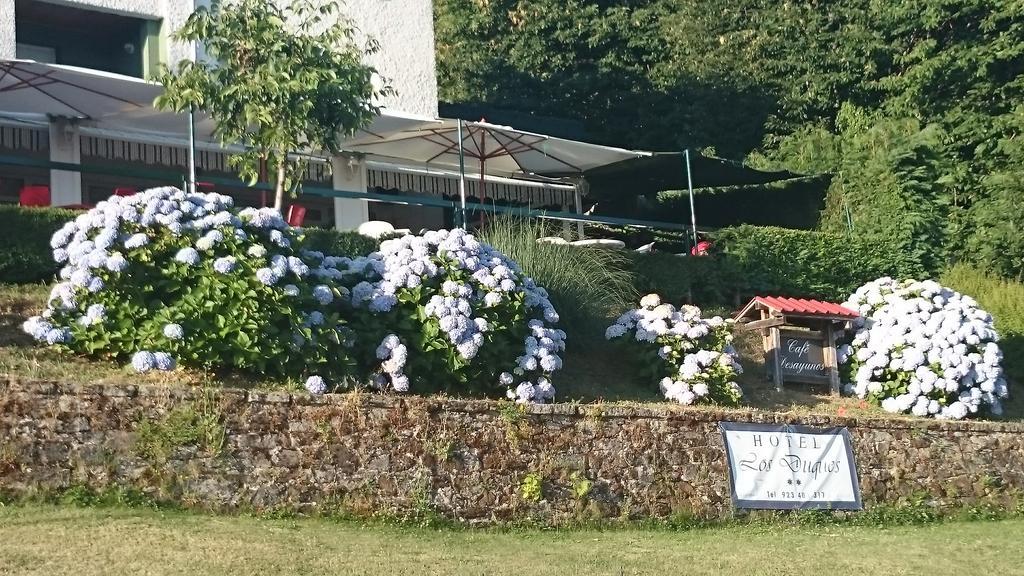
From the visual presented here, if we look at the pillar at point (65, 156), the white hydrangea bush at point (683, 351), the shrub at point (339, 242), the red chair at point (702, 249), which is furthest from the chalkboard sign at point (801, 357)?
the pillar at point (65, 156)

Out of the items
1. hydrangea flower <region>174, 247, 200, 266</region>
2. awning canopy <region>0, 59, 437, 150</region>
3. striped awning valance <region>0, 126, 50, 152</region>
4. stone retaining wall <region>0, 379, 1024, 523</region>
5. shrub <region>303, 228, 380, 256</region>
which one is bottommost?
stone retaining wall <region>0, 379, 1024, 523</region>

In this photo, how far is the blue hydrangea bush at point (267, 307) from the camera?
11.3 metres

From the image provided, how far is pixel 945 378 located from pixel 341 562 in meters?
8.55

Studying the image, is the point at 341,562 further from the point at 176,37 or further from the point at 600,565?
the point at 176,37

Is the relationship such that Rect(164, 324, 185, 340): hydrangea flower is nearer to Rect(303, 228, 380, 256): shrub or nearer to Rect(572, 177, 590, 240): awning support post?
Rect(303, 228, 380, 256): shrub

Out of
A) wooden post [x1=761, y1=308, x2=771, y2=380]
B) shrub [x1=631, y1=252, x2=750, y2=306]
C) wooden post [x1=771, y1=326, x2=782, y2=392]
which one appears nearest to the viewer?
wooden post [x1=771, y1=326, x2=782, y2=392]

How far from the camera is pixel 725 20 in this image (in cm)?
3005

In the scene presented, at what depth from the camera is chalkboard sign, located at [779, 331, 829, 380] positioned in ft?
50.1

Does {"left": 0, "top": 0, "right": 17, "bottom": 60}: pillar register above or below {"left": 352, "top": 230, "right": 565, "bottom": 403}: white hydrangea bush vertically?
above

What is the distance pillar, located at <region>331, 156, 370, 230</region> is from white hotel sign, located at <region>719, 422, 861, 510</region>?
32.3 feet

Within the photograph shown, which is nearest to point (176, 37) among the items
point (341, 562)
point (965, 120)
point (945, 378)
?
point (341, 562)

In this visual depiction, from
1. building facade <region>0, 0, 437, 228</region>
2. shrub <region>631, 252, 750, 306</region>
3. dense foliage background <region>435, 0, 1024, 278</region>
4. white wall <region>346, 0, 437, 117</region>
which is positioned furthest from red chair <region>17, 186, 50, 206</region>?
dense foliage background <region>435, 0, 1024, 278</region>

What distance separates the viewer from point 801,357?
15.4m

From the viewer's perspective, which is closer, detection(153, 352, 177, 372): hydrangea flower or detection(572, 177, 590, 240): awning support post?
detection(153, 352, 177, 372): hydrangea flower
